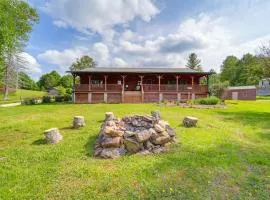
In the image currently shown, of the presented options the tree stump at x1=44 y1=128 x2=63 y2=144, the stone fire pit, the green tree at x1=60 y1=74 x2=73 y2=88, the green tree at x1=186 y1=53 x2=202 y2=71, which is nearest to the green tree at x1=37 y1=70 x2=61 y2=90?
the green tree at x1=60 y1=74 x2=73 y2=88

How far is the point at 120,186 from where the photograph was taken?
519cm

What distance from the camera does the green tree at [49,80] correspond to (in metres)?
81.4

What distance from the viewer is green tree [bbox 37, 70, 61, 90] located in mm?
81406

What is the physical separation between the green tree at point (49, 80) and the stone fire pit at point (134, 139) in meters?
75.4

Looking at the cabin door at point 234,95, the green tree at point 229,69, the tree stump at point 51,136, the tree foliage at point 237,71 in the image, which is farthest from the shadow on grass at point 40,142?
the green tree at point 229,69

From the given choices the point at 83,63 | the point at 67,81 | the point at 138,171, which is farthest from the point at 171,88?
the point at 67,81

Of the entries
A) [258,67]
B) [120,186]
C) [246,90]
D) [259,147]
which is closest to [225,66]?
[246,90]

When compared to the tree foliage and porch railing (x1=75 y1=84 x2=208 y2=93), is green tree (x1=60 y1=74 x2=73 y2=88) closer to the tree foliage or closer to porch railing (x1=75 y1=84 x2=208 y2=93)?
porch railing (x1=75 y1=84 x2=208 y2=93)

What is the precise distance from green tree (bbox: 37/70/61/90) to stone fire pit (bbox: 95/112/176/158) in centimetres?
7540

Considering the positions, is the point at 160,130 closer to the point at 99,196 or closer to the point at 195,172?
the point at 195,172

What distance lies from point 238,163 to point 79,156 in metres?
4.78

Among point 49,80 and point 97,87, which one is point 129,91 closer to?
point 97,87

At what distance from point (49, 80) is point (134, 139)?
82141 mm

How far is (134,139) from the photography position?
7.51 meters
